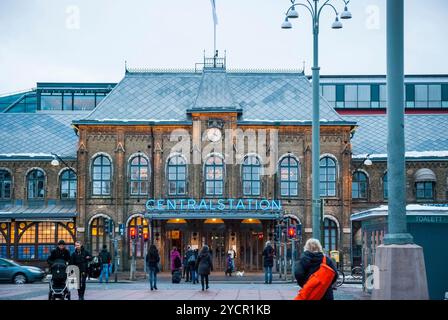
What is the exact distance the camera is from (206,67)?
5262 centimetres

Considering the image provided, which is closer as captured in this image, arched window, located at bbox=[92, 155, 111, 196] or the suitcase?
the suitcase

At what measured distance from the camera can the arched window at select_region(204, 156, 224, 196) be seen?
49125 mm

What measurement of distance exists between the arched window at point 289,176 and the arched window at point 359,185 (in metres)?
4.69

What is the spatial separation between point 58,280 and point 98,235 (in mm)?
29209

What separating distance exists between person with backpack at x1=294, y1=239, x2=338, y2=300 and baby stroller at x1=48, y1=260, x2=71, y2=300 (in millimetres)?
9941

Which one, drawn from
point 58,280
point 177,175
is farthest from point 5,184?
point 58,280

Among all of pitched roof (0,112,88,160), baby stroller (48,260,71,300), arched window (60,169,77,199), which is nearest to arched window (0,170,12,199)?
pitched roof (0,112,88,160)

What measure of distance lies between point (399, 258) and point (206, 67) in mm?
40153

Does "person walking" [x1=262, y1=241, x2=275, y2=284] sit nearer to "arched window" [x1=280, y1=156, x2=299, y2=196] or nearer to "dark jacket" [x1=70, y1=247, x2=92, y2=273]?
"dark jacket" [x1=70, y1=247, x2=92, y2=273]

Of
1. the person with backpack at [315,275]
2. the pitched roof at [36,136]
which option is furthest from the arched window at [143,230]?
the person with backpack at [315,275]

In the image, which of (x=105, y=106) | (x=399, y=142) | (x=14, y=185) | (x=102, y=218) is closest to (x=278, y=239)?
(x=102, y=218)

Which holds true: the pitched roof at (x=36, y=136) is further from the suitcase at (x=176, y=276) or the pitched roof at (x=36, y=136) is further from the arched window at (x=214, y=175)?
the suitcase at (x=176, y=276)

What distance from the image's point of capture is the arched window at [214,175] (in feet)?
161

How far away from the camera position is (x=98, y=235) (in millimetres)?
49156
